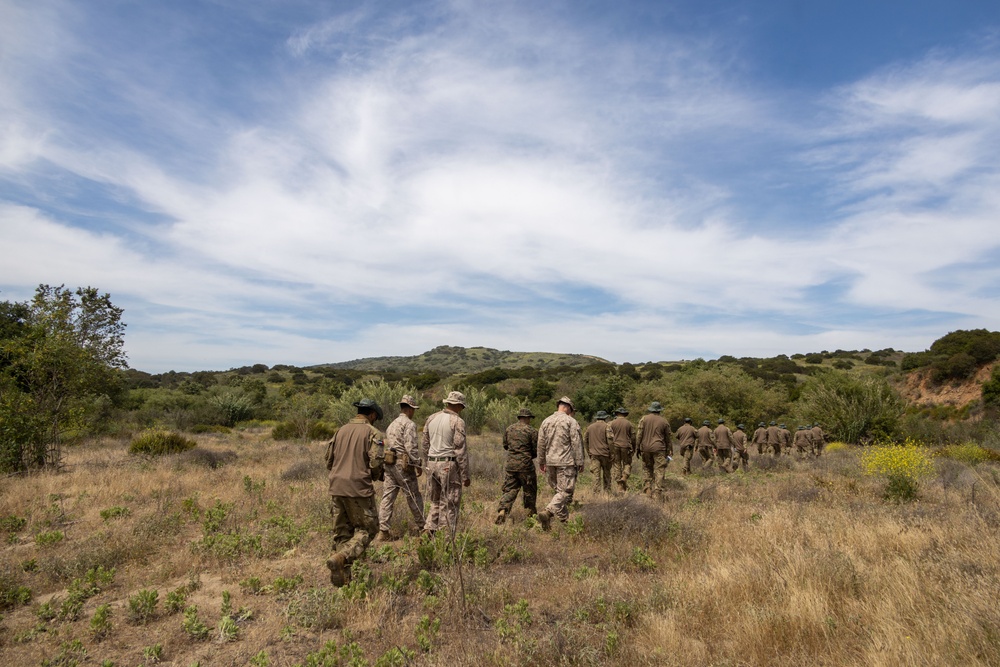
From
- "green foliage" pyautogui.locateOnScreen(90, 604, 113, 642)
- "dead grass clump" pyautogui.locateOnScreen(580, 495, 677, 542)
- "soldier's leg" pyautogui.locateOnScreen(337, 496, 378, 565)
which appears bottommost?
"green foliage" pyautogui.locateOnScreen(90, 604, 113, 642)

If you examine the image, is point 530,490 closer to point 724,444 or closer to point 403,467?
point 403,467

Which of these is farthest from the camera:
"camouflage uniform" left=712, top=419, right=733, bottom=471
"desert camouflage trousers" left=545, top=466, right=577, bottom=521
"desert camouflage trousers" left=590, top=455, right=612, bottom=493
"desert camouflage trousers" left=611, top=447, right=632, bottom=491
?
"camouflage uniform" left=712, top=419, right=733, bottom=471

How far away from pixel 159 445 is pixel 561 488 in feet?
44.0

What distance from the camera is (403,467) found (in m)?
6.80

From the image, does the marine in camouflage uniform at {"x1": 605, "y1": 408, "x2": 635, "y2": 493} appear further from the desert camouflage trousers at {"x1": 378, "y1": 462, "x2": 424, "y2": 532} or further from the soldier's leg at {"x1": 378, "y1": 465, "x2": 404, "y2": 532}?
the soldier's leg at {"x1": 378, "y1": 465, "x2": 404, "y2": 532}

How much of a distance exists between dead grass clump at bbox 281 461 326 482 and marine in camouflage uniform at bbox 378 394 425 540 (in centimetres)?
508

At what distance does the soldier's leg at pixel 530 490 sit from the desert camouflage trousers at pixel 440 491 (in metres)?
1.74

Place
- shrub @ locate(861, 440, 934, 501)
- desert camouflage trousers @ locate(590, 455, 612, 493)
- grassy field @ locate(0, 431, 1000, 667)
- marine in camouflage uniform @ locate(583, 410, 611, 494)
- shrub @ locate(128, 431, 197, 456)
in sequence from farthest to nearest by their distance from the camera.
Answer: shrub @ locate(128, 431, 197, 456) → desert camouflage trousers @ locate(590, 455, 612, 493) → marine in camouflage uniform @ locate(583, 410, 611, 494) → shrub @ locate(861, 440, 934, 501) → grassy field @ locate(0, 431, 1000, 667)

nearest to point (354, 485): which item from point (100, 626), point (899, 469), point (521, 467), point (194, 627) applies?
point (194, 627)

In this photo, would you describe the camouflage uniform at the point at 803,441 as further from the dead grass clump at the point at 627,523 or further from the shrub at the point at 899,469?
the dead grass clump at the point at 627,523

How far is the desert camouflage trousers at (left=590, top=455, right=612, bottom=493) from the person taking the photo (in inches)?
457

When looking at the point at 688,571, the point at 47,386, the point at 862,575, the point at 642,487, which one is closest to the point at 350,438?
the point at 688,571

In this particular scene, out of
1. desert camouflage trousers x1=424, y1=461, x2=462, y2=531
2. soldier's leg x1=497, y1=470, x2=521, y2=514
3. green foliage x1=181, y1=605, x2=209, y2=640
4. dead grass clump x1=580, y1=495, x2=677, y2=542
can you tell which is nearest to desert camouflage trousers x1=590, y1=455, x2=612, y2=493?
soldier's leg x1=497, y1=470, x2=521, y2=514

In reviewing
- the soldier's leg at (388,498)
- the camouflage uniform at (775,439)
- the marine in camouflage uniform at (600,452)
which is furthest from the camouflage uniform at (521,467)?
the camouflage uniform at (775,439)
